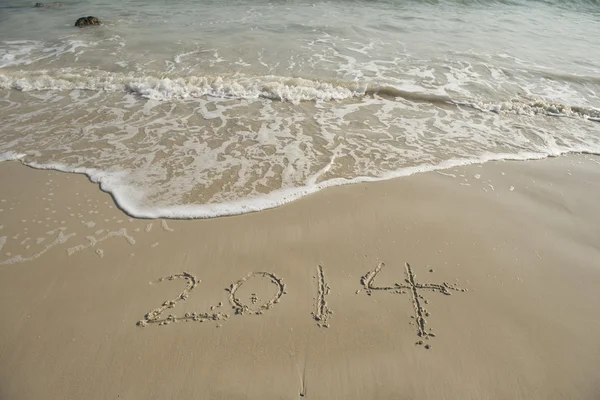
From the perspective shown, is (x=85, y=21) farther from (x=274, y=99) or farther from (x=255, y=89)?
(x=274, y=99)

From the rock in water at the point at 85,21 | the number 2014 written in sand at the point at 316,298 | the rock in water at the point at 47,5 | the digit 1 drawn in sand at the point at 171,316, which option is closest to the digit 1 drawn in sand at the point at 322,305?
the number 2014 written in sand at the point at 316,298

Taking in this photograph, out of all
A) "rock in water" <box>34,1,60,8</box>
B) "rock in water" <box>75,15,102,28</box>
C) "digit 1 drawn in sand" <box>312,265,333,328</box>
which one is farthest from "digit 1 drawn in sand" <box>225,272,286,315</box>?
"rock in water" <box>34,1,60,8</box>

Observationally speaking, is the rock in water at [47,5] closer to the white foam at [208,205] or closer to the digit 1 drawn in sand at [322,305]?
the white foam at [208,205]

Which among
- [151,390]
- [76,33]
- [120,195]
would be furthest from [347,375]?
[76,33]

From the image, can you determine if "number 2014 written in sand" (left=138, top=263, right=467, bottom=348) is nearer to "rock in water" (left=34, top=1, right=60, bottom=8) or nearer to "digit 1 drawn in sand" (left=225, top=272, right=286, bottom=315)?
"digit 1 drawn in sand" (left=225, top=272, right=286, bottom=315)

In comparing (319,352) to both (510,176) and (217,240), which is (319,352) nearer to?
(217,240)
